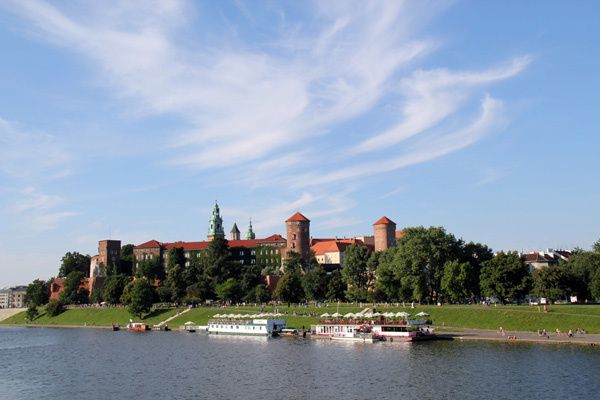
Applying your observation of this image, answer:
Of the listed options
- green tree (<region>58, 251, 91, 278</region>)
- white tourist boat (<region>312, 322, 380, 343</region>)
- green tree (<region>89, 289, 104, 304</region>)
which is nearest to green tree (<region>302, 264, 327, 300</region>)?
white tourist boat (<region>312, 322, 380, 343</region>)

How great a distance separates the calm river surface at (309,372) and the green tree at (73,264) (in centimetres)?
12117

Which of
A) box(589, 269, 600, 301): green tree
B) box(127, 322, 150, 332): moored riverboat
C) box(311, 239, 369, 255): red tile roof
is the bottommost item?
box(127, 322, 150, 332): moored riverboat

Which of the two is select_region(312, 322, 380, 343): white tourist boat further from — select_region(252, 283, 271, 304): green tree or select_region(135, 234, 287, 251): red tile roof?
select_region(135, 234, 287, 251): red tile roof

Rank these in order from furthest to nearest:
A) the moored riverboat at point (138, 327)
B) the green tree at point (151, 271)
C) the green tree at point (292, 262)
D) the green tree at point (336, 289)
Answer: the green tree at point (151, 271)
the green tree at point (292, 262)
the green tree at point (336, 289)
the moored riverboat at point (138, 327)

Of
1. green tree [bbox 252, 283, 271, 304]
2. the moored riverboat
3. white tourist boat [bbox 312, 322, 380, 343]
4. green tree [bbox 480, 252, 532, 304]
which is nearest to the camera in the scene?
white tourist boat [bbox 312, 322, 380, 343]

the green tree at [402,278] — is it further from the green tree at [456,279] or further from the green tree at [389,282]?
the green tree at [456,279]

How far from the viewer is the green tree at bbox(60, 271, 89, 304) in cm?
16138

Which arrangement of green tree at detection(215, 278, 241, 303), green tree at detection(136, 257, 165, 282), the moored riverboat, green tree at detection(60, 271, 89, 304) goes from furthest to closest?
green tree at detection(60, 271, 89, 304)
green tree at detection(136, 257, 165, 282)
green tree at detection(215, 278, 241, 303)
the moored riverboat

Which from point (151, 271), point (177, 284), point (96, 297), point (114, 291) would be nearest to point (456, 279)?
point (177, 284)

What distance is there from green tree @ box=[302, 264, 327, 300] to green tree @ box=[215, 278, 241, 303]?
713 inches

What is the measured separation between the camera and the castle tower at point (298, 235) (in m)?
170

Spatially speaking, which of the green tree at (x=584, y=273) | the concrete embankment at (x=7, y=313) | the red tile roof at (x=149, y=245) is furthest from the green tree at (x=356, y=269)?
the concrete embankment at (x=7, y=313)

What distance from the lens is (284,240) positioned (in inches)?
7264

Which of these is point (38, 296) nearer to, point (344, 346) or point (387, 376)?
point (344, 346)
